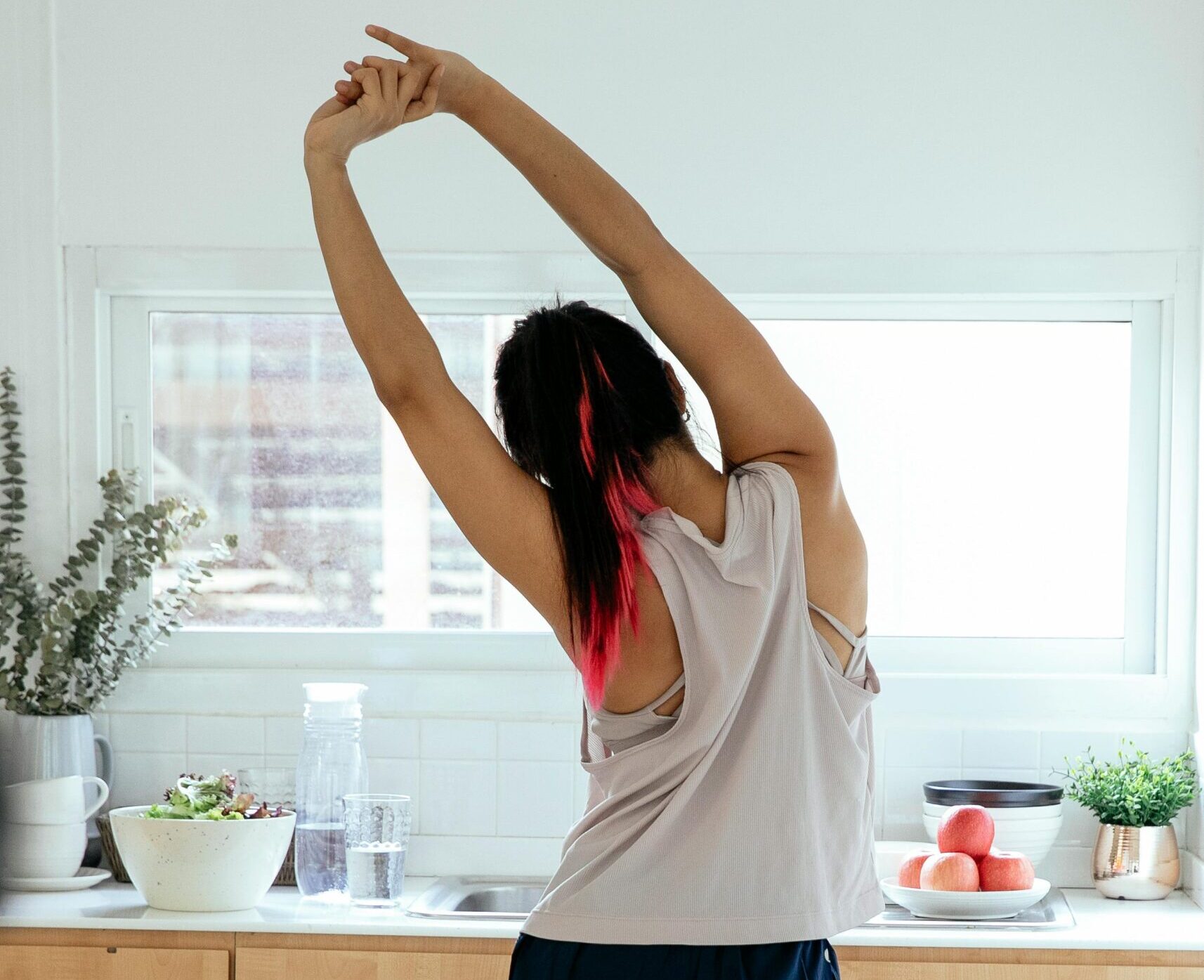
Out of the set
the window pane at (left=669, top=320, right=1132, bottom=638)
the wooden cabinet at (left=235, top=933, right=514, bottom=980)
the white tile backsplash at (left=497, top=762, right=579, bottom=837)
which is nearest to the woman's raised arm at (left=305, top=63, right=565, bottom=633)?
the wooden cabinet at (left=235, top=933, right=514, bottom=980)

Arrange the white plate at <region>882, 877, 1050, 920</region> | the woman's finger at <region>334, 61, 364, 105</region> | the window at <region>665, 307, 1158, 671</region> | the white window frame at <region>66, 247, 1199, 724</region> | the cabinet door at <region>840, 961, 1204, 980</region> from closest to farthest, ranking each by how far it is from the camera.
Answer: the woman's finger at <region>334, 61, 364, 105</region> → the cabinet door at <region>840, 961, 1204, 980</region> → the white plate at <region>882, 877, 1050, 920</region> → the white window frame at <region>66, 247, 1199, 724</region> → the window at <region>665, 307, 1158, 671</region>

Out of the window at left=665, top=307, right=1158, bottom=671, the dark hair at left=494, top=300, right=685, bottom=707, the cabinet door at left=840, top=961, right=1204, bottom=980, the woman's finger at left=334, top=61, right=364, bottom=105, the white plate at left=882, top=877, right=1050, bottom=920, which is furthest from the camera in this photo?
the window at left=665, top=307, right=1158, bottom=671

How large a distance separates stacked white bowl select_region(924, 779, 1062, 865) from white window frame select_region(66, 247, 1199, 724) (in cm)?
19

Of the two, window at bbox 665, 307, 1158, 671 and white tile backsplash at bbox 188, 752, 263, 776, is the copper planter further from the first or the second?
white tile backsplash at bbox 188, 752, 263, 776

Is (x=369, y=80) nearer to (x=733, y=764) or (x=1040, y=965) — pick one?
(x=733, y=764)

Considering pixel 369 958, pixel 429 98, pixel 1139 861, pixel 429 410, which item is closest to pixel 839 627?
pixel 429 410

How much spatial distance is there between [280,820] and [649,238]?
1359mm

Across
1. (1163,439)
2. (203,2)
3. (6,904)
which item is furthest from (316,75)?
(1163,439)

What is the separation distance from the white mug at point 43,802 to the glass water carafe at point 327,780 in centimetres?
37

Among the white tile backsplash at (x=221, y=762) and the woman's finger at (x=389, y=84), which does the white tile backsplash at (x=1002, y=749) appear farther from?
the woman's finger at (x=389, y=84)

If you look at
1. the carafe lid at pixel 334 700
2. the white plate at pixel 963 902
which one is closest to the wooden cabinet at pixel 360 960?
the white plate at pixel 963 902

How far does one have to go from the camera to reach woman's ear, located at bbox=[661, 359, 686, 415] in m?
1.17

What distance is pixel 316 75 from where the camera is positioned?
2.50 meters

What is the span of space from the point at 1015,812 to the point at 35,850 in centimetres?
161
